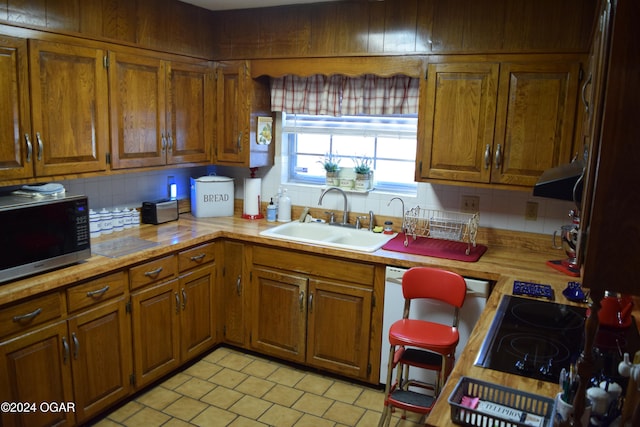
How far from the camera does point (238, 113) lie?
3736 millimetres

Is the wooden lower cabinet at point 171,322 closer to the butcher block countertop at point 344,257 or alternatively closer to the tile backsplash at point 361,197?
the butcher block countertop at point 344,257

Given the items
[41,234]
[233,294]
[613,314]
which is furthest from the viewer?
[233,294]

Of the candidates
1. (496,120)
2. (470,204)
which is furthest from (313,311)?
(496,120)

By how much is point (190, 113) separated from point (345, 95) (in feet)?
3.53

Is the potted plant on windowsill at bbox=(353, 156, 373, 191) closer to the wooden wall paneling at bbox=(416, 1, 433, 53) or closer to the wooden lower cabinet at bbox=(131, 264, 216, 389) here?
the wooden wall paneling at bbox=(416, 1, 433, 53)

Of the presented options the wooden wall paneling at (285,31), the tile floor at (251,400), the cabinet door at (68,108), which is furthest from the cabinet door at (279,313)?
the wooden wall paneling at (285,31)

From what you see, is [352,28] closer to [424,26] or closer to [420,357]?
[424,26]

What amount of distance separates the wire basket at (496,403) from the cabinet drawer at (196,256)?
2.10 m

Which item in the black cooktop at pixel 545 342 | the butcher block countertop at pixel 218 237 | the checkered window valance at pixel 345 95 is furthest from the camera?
the checkered window valance at pixel 345 95

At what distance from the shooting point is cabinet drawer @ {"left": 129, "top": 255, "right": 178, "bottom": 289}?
9.64 ft

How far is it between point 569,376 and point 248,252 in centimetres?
242

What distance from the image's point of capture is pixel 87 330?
2.69 metres

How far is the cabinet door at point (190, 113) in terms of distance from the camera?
11.5ft

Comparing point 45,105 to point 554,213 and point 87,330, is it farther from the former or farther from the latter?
point 554,213
